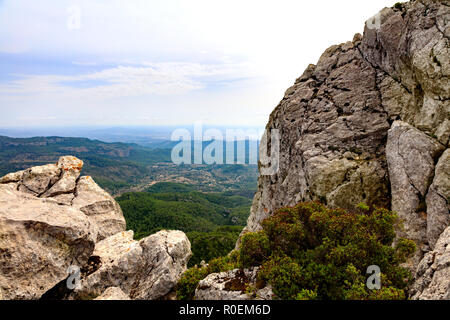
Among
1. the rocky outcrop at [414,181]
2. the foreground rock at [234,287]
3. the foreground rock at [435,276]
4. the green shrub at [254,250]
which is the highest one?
the rocky outcrop at [414,181]

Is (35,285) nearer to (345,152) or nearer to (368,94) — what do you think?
(345,152)

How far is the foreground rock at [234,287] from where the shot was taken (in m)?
11.6

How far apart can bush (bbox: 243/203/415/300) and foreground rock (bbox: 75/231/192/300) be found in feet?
22.1

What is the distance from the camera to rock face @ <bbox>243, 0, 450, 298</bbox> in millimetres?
15134

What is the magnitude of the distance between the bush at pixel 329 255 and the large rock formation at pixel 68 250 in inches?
295

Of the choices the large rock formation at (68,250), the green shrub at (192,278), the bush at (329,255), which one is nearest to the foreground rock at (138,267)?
the large rock formation at (68,250)

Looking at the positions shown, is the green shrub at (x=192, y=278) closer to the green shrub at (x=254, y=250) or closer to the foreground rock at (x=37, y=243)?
the green shrub at (x=254, y=250)

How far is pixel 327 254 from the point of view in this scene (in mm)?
11305

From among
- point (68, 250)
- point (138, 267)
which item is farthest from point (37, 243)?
point (138, 267)

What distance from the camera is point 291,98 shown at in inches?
1119

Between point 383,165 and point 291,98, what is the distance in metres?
13.2
